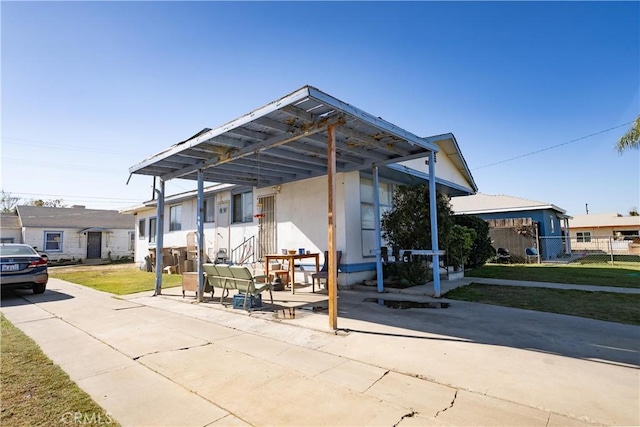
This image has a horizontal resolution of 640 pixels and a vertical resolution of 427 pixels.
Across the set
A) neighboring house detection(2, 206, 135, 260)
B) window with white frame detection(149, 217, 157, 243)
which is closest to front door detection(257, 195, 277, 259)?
window with white frame detection(149, 217, 157, 243)

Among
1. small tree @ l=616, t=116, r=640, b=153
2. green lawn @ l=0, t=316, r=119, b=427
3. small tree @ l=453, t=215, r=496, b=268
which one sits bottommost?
green lawn @ l=0, t=316, r=119, b=427

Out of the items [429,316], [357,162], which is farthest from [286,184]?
[429,316]

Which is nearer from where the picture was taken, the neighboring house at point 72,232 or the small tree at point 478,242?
the small tree at point 478,242

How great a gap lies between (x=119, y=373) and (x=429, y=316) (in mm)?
4760

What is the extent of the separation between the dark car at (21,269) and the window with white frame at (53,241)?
67.3 feet

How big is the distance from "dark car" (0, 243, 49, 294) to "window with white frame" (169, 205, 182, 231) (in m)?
6.84

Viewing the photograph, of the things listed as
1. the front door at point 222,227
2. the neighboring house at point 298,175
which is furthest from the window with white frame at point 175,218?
the front door at point 222,227

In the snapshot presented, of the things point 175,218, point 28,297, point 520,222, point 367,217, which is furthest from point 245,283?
point 520,222

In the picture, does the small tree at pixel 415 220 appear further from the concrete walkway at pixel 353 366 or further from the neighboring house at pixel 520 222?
the neighboring house at pixel 520 222

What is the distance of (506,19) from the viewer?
9.16m

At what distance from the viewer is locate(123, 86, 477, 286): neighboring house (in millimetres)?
5797

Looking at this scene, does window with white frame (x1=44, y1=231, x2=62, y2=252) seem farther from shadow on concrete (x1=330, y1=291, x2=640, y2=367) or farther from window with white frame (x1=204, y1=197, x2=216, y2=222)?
shadow on concrete (x1=330, y1=291, x2=640, y2=367)

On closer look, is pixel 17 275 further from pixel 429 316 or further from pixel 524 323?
pixel 524 323

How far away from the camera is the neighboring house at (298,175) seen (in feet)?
19.0
